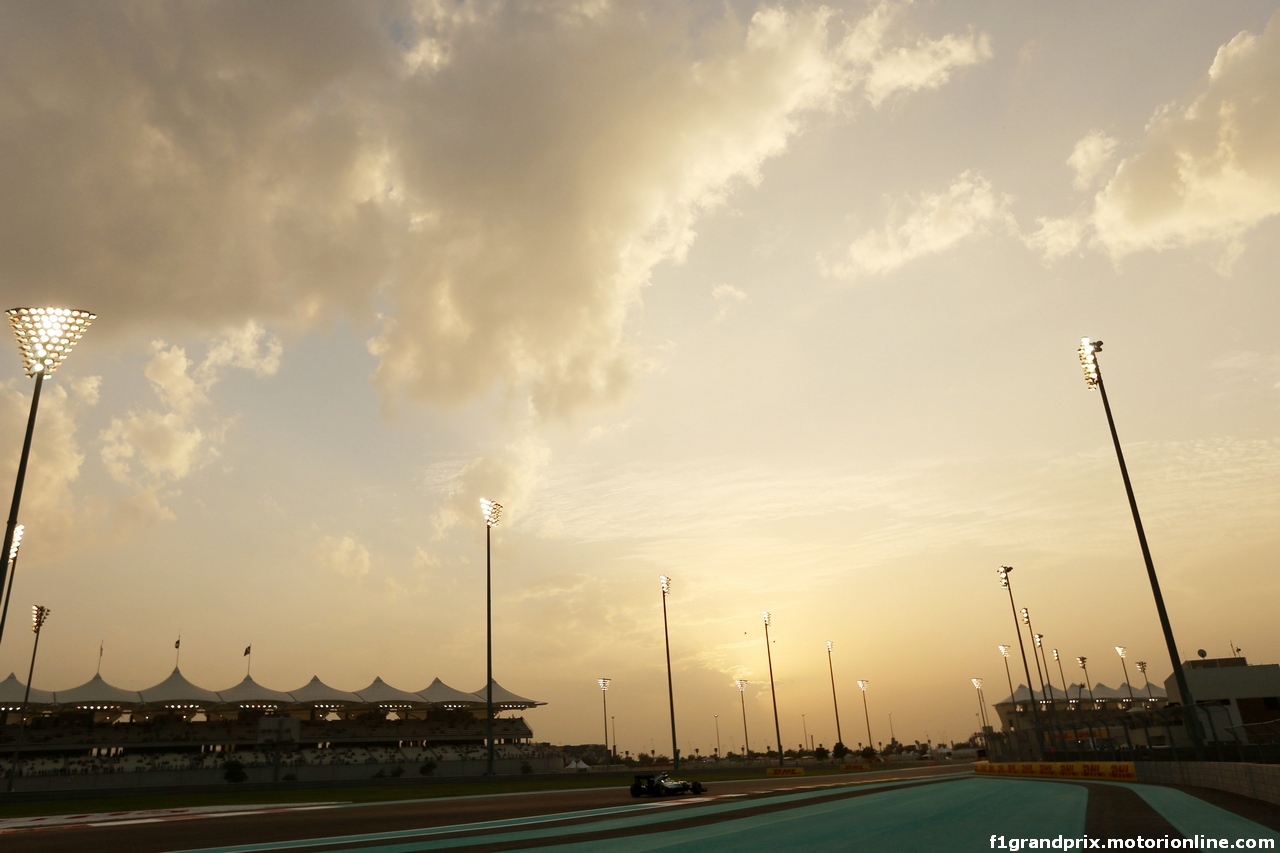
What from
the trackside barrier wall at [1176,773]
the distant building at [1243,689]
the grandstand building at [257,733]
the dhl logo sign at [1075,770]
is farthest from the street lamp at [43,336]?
the distant building at [1243,689]

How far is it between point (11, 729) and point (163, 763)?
2351cm

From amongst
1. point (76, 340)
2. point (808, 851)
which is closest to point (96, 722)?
point (76, 340)

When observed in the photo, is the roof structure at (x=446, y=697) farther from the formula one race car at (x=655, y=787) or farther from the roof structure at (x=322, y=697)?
the formula one race car at (x=655, y=787)

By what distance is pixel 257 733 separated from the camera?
85438mm

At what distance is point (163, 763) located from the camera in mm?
67375

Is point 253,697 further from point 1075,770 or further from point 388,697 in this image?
point 1075,770

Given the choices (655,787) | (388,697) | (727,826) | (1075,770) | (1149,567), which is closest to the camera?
(727,826)

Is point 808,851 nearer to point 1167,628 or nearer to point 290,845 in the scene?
point 290,845

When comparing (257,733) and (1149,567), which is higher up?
(1149,567)

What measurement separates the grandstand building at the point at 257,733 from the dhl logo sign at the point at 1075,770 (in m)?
48.0

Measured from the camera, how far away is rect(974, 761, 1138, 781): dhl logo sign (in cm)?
3253

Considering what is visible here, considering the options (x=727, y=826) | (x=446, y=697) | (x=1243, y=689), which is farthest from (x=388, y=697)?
(x=1243, y=689)

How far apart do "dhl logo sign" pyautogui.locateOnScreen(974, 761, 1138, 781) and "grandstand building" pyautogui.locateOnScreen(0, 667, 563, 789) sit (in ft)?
157

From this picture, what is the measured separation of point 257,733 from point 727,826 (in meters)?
85.1
